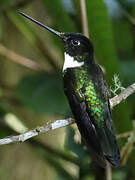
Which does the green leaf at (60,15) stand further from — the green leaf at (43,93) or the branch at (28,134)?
the branch at (28,134)

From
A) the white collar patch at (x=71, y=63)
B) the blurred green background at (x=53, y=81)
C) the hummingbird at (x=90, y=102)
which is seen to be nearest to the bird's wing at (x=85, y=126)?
the hummingbird at (x=90, y=102)

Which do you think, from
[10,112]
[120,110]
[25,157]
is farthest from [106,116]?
[25,157]

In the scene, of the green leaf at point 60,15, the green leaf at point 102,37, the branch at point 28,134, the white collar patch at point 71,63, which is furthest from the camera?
the green leaf at point 60,15

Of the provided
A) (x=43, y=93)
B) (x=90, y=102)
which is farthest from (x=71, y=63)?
(x=43, y=93)

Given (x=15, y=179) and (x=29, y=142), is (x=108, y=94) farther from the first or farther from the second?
(x=15, y=179)

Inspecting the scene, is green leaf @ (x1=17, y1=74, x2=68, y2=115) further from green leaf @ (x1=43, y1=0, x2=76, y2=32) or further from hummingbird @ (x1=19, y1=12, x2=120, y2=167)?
hummingbird @ (x1=19, y1=12, x2=120, y2=167)

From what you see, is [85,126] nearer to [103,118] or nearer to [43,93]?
[103,118]
